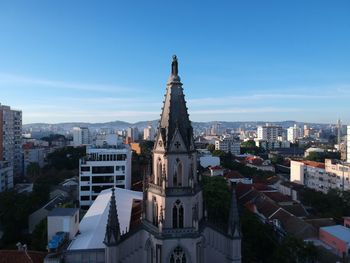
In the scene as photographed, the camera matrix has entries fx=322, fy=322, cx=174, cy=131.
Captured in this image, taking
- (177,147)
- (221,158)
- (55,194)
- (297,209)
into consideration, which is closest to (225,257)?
(177,147)

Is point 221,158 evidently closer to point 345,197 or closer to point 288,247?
Result: point 345,197

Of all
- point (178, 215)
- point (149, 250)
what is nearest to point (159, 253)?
point (149, 250)

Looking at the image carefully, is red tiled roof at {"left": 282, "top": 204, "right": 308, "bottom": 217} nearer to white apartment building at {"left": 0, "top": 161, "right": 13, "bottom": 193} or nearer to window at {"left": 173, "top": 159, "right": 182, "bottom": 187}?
window at {"left": 173, "top": 159, "right": 182, "bottom": 187}

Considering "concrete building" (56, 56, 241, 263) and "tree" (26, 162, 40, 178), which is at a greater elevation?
"concrete building" (56, 56, 241, 263)

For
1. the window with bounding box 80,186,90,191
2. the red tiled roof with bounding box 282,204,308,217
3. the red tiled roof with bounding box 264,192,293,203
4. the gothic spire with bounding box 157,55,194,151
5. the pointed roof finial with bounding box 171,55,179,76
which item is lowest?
the red tiled roof with bounding box 282,204,308,217

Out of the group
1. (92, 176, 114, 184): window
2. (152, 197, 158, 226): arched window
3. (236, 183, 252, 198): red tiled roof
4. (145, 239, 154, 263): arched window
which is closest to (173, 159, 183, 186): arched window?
(152, 197, 158, 226): arched window

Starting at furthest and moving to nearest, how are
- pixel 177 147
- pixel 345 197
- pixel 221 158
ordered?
1. pixel 221 158
2. pixel 345 197
3. pixel 177 147

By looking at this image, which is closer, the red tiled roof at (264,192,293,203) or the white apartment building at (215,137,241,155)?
the red tiled roof at (264,192,293,203)
